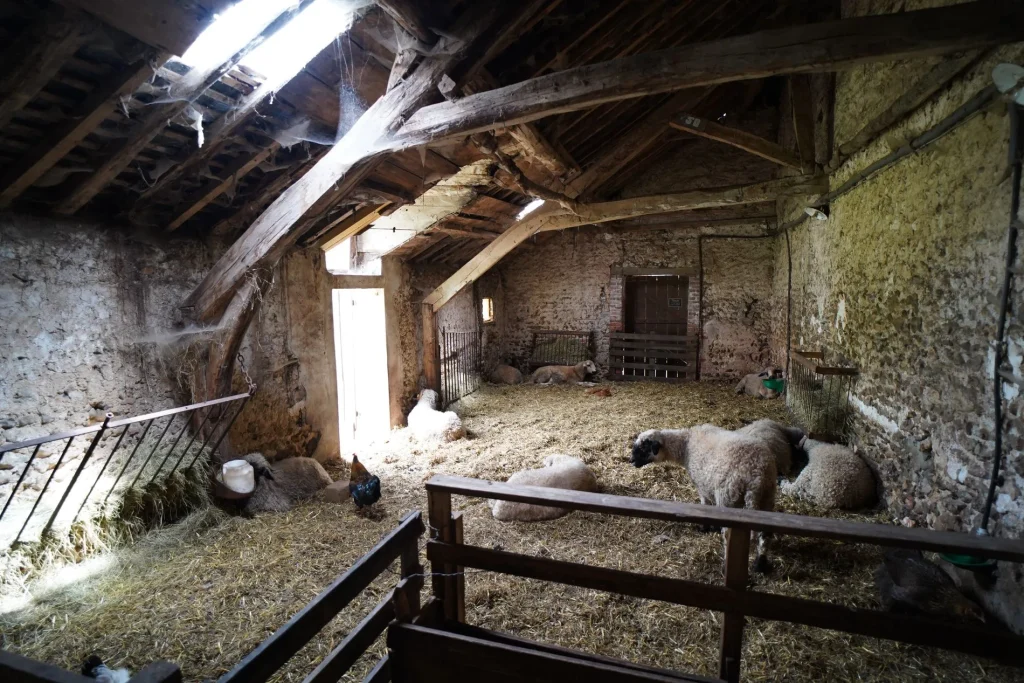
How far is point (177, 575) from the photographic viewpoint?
130 inches

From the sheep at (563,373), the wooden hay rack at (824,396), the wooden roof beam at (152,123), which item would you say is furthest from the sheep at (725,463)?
the sheep at (563,373)

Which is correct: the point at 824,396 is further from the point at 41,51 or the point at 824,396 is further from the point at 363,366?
the point at 41,51

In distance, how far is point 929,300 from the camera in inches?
135

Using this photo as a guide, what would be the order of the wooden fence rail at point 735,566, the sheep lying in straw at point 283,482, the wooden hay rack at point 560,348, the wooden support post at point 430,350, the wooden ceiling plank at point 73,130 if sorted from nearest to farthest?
1. the wooden fence rail at point 735,566
2. the wooden ceiling plank at point 73,130
3. the sheep lying in straw at point 283,482
4. the wooden support post at point 430,350
5. the wooden hay rack at point 560,348

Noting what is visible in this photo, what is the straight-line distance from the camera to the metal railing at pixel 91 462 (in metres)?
2.96

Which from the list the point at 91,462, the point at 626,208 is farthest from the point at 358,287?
the point at 626,208

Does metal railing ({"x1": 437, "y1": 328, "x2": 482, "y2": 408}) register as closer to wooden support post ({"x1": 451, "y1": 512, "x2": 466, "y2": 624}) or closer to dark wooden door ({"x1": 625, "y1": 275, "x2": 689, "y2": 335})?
dark wooden door ({"x1": 625, "y1": 275, "x2": 689, "y2": 335})

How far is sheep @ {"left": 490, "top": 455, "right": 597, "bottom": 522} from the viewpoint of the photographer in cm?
412

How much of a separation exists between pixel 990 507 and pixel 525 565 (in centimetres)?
274

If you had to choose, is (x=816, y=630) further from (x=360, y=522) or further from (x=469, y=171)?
(x=469, y=171)

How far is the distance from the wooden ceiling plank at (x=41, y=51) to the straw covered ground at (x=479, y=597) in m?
2.84

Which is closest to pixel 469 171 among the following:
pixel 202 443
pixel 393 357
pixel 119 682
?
pixel 393 357

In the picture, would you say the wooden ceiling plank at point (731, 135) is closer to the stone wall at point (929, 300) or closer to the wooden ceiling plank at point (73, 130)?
the stone wall at point (929, 300)

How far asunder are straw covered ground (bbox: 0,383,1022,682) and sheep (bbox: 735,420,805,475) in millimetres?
583
